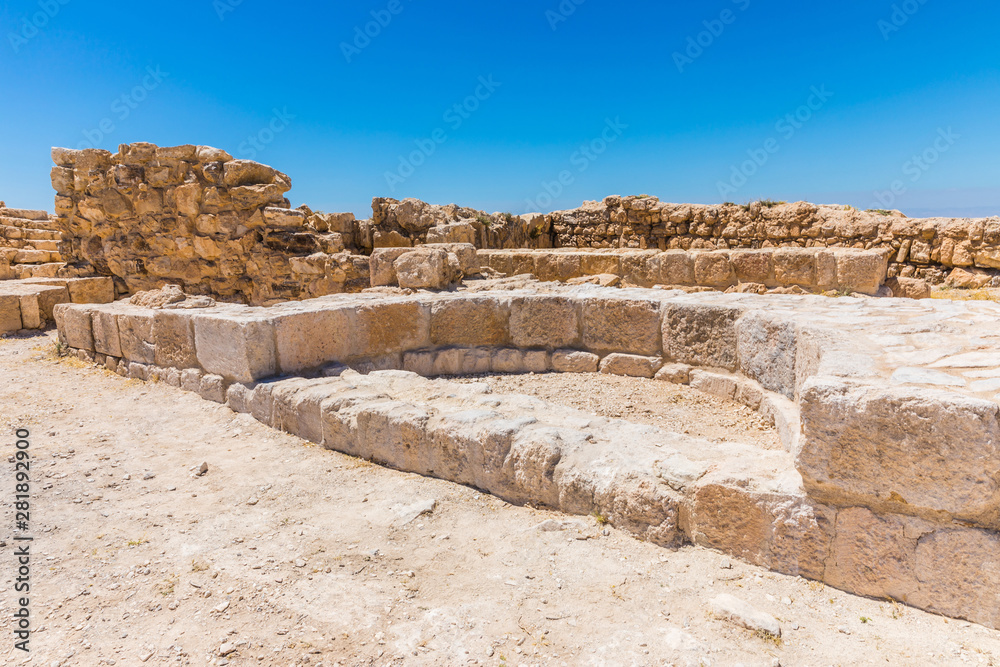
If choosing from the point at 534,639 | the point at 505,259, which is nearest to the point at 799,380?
the point at 534,639

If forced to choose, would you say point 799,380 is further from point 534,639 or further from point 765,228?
point 765,228

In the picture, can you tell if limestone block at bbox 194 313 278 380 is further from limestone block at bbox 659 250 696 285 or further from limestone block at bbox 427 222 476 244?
limestone block at bbox 427 222 476 244

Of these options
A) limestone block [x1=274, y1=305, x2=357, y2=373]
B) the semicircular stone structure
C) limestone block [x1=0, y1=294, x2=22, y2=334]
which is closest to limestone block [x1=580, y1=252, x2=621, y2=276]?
the semicircular stone structure

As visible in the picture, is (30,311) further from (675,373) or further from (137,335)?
(675,373)

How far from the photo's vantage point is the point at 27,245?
44.1 ft

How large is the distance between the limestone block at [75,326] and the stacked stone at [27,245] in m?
5.31

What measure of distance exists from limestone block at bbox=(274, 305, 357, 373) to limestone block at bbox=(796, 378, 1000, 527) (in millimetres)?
3487

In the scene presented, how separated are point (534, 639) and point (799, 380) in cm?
229

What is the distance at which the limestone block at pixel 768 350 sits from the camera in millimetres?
3486

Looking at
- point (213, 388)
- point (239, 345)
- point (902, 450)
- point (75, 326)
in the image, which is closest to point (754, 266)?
point (902, 450)

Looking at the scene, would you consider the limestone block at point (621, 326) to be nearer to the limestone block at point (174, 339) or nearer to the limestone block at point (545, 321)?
the limestone block at point (545, 321)

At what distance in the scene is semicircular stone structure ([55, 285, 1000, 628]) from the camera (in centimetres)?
184

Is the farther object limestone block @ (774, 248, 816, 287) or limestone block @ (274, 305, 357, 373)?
limestone block @ (774, 248, 816, 287)

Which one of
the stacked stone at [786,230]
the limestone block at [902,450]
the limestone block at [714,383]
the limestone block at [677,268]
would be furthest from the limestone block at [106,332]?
the stacked stone at [786,230]
